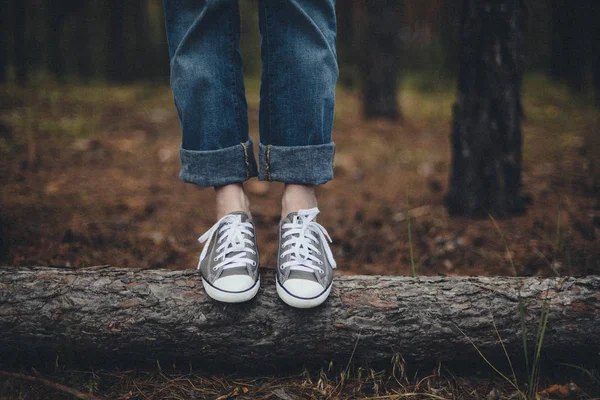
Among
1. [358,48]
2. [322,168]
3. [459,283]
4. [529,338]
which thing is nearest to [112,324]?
[322,168]

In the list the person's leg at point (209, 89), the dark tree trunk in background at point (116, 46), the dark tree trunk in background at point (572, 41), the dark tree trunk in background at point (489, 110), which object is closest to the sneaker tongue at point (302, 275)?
the person's leg at point (209, 89)

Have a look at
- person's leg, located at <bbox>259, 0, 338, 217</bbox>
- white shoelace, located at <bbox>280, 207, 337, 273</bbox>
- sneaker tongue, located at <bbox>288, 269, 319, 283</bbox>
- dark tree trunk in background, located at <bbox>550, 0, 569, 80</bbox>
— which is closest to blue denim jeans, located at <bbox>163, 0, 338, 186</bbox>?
person's leg, located at <bbox>259, 0, 338, 217</bbox>

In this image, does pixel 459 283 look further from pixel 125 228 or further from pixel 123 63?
pixel 123 63

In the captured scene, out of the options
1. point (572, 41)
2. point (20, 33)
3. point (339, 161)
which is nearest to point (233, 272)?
point (339, 161)

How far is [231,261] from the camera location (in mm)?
1229

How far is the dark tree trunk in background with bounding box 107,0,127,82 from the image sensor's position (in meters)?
5.37

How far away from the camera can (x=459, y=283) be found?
129cm

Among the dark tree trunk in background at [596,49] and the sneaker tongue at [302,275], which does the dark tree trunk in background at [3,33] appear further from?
the dark tree trunk in background at [596,49]

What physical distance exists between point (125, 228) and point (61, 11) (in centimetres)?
403

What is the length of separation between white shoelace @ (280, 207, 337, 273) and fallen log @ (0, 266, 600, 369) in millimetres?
106

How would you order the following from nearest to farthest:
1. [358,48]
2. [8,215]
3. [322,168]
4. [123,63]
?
[322,168]
[8,215]
[123,63]
[358,48]

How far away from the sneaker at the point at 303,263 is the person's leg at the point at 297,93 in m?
0.07

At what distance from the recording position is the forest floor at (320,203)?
176cm

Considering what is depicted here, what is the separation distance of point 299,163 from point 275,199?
127 cm
